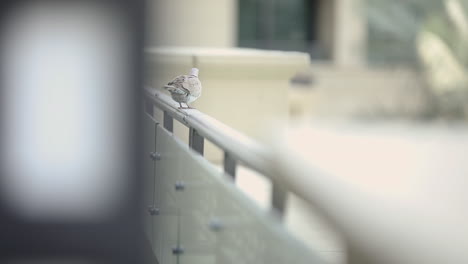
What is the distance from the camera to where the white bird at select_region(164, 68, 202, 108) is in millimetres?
2207

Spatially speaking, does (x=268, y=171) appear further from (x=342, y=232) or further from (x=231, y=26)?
(x=231, y=26)

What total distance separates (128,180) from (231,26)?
2374 cm

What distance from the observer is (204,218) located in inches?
93.4

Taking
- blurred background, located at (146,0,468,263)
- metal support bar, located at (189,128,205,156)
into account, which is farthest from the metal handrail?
blurred background, located at (146,0,468,263)

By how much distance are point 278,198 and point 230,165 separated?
697 millimetres

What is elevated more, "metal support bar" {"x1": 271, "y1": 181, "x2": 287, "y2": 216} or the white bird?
the white bird

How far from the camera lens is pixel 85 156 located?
109 centimetres

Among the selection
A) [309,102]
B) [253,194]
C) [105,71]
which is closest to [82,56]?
[105,71]

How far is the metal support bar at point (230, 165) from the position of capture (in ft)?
7.06

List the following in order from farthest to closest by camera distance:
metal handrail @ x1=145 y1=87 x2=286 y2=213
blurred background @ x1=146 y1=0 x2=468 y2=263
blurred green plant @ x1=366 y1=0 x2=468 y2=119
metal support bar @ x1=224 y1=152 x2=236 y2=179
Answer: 1. blurred green plant @ x1=366 y1=0 x2=468 y2=119
2. blurred background @ x1=146 y1=0 x2=468 y2=263
3. metal support bar @ x1=224 y1=152 x2=236 y2=179
4. metal handrail @ x1=145 y1=87 x2=286 y2=213

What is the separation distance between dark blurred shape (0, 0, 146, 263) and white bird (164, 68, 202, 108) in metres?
1.07

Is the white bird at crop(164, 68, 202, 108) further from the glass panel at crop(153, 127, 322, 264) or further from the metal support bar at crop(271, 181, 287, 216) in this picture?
the metal support bar at crop(271, 181, 287, 216)

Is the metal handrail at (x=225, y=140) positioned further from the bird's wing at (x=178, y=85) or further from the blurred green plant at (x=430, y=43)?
the blurred green plant at (x=430, y=43)

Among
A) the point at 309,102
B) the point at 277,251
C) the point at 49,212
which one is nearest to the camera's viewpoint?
the point at 49,212
